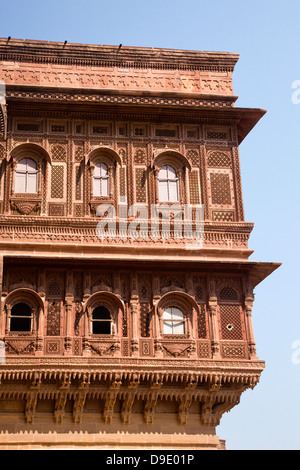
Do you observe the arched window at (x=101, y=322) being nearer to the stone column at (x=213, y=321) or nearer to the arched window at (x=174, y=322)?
the arched window at (x=174, y=322)

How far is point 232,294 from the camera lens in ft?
73.9

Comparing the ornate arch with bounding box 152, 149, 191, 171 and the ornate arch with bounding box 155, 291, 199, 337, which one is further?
the ornate arch with bounding box 152, 149, 191, 171

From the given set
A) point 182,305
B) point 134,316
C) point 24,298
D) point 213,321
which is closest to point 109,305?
point 134,316

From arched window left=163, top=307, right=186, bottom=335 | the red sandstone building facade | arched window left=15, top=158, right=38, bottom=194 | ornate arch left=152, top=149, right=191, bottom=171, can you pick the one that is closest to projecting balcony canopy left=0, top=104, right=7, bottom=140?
the red sandstone building facade

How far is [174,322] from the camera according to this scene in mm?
22172

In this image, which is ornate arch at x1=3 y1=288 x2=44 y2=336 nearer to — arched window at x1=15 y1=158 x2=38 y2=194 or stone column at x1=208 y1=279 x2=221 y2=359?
arched window at x1=15 y1=158 x2=38 y2=194

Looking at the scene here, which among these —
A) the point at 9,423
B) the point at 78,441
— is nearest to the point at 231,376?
the point at 78,441

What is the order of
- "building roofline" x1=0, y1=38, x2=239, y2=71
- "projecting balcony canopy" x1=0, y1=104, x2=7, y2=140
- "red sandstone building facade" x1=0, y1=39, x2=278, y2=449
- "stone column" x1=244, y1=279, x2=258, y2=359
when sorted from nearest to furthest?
1. "red sandstone building facade" x1=0, y1=39, x2=278, y2=449
2. "stone column" x1=244, y1=279, x2=258, y2=359
3. "projecting balcony canopy" x1=0, y1=104, x2=7, y2=140
4. "building roofline" x1=0, y1=38, x2=239, y2=71

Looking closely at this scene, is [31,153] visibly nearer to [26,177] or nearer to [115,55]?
[26,177]

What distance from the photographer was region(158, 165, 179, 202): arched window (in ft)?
76.5

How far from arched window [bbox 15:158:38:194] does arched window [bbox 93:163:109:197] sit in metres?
1.49

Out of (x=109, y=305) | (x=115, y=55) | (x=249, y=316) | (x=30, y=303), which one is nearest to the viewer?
(x=30, y=303)

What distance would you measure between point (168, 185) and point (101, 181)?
1.70 meters
